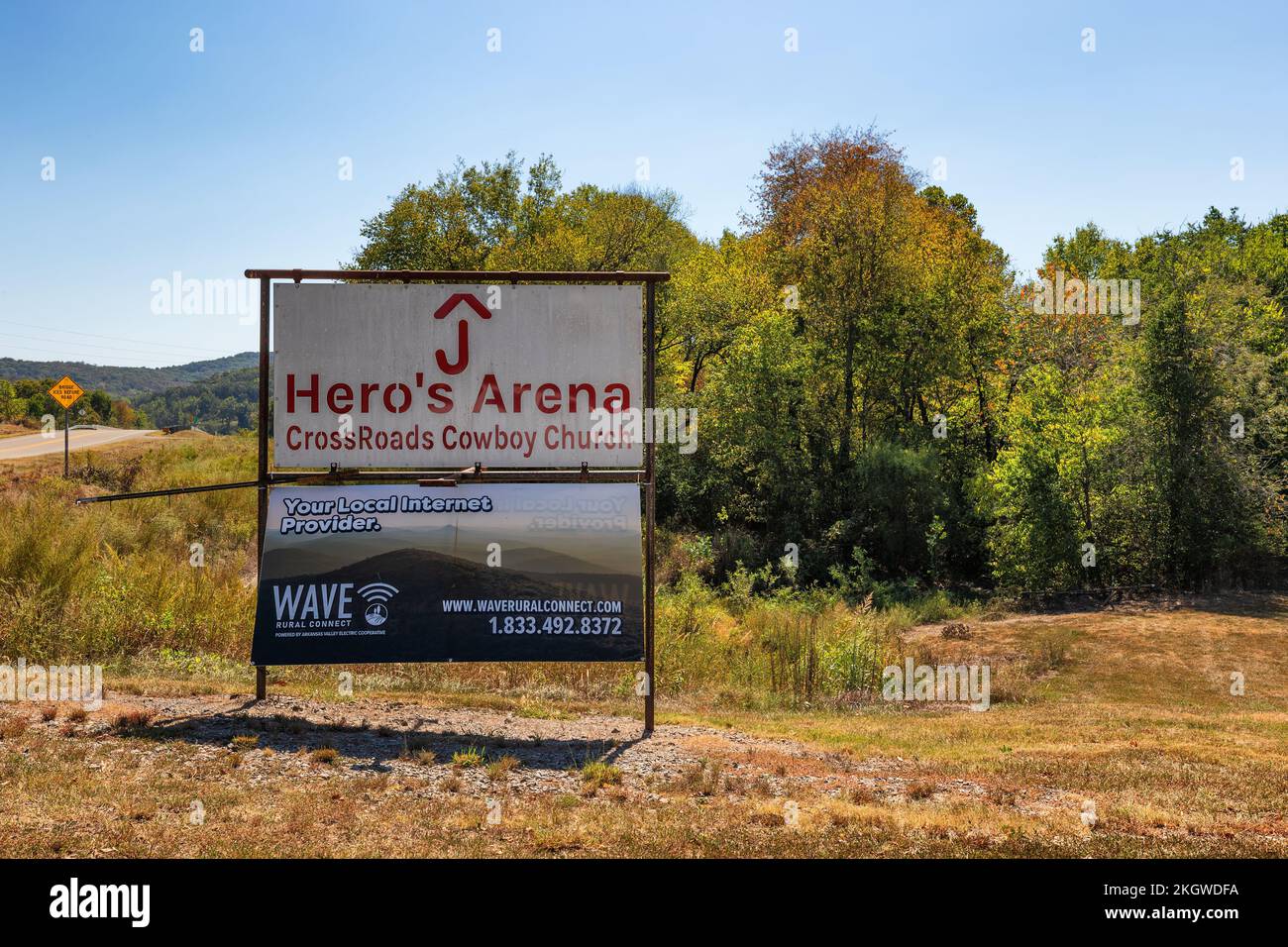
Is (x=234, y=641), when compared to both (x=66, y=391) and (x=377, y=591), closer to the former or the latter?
(x=377, y=591)

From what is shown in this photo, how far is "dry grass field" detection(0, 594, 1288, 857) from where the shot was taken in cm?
628

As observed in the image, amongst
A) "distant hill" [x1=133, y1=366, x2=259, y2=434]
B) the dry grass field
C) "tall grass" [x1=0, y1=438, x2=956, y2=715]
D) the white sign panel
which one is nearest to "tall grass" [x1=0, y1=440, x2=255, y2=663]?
"tall grass" [x1=0, y1=438, x2=956, y2=715]

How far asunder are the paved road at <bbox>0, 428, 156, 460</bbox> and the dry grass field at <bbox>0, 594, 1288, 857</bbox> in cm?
2997

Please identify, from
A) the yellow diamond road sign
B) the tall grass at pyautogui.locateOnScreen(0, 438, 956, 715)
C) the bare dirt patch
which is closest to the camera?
the bare dirt patch

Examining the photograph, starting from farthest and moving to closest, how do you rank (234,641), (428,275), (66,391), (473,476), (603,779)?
(66,391)
(234,641)
(473,476)
(428,275)
(603,779)

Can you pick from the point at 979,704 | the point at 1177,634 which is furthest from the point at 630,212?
the point at 979,704

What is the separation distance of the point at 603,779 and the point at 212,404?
569 ft

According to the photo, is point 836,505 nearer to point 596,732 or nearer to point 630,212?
point 630,212

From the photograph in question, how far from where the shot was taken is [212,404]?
163875 millimetres

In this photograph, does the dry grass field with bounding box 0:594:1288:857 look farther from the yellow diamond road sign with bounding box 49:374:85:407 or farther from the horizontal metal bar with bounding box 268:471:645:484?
the yellow diamond road sign with bounding box 49:374:85:407

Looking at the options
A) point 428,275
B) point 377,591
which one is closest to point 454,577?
point 377,591

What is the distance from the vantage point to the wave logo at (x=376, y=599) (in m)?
10.1

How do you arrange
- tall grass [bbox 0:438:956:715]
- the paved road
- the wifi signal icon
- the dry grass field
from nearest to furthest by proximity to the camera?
the dry grass field < the wifi signal icon < tall grass [bbox 0:438:956:715] < the paved road

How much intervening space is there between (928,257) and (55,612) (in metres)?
34.0
